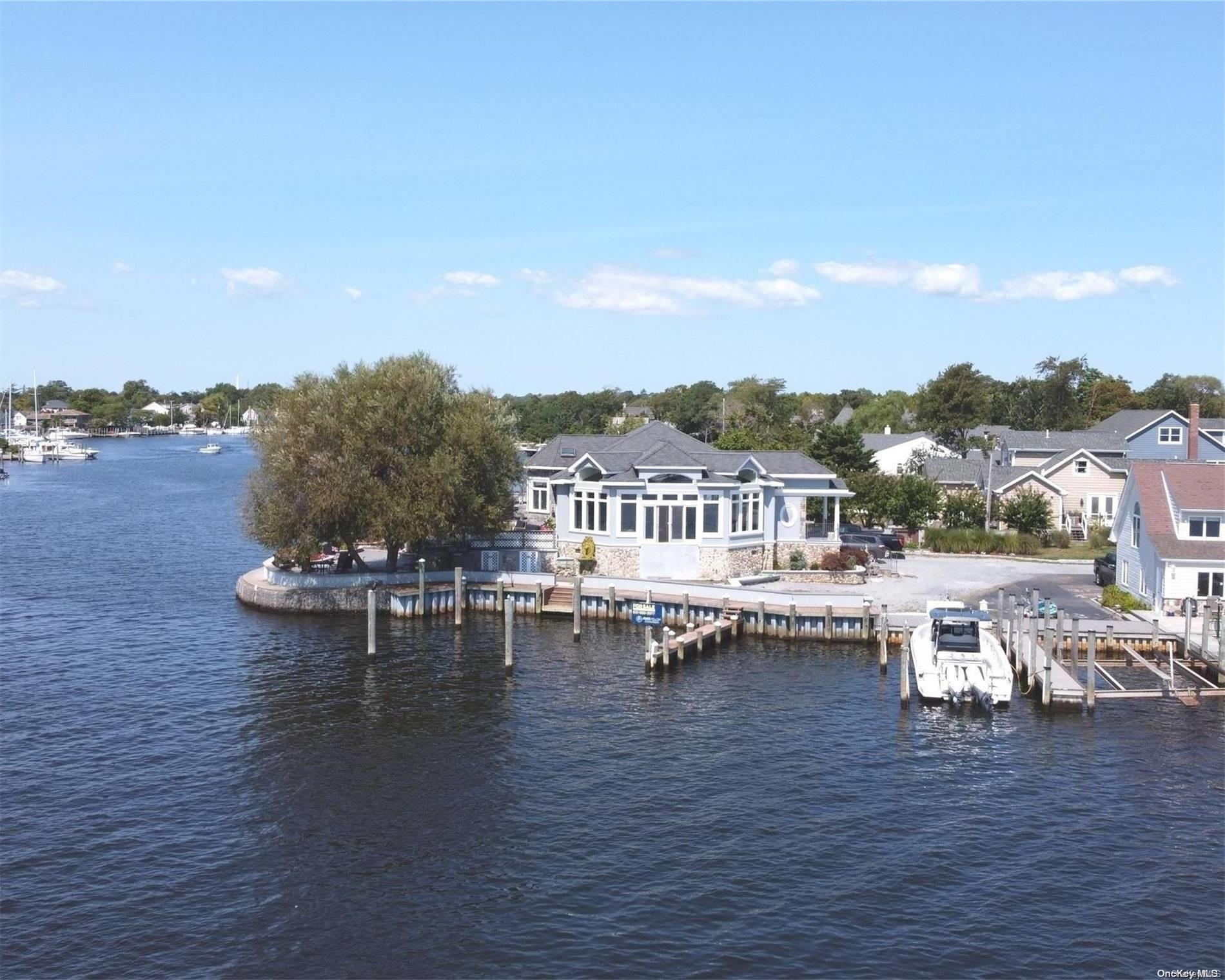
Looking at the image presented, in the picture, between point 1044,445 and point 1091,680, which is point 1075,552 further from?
point 1091,680

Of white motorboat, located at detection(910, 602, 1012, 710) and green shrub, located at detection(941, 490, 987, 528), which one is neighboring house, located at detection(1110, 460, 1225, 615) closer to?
white motorboat, located at detection(910, 602, 1012, 710)

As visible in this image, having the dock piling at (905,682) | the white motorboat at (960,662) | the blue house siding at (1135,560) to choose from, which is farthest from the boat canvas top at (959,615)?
the blue house siding at (1135,560)

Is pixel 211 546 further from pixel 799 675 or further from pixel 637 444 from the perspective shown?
pixel 799 675

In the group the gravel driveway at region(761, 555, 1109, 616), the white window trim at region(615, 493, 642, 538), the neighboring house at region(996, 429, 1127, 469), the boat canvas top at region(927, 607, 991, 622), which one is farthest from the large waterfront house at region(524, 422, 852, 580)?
the neighboring house at region(996, 429, 1127, 469)

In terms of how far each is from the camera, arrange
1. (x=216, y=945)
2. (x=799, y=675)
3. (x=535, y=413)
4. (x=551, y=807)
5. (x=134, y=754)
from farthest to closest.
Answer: (x=535, y=413) < (x=799, y=675) < (x=134, y=754) < (x=551, y=807) < (x=216, y=945)

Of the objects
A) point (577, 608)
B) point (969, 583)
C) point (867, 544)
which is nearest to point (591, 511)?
point (577, 608)

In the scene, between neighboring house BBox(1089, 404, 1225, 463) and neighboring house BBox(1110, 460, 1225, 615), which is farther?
neighboring house BBox(1089, 404, 1225, 463)

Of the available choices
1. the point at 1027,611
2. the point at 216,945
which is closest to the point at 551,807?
the point at 216,945
